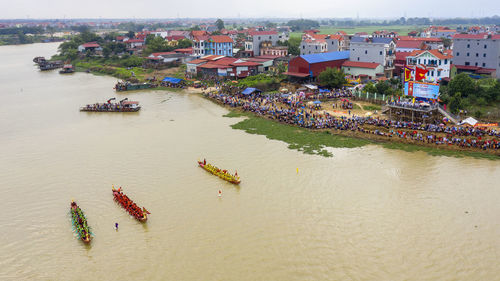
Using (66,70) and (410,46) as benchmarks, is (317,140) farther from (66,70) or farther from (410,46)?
(66,70)

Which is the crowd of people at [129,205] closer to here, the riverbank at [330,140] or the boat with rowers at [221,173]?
the boat with rowers at [221,173]

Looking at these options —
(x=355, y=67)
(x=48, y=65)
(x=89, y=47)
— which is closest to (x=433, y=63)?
(x=355, y=67)

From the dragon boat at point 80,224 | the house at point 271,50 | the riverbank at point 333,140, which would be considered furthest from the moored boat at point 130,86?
the dragon boat at point 80,224

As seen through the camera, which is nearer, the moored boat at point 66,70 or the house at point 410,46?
the house at point 410,46

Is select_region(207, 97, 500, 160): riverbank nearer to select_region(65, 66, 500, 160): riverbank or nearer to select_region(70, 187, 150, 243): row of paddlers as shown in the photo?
select_region(65, 66, 500, 160): riverbank

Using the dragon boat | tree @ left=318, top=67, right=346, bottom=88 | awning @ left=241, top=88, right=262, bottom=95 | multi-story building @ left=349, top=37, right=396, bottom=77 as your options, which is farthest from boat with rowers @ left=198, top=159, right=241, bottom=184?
multi-story building @ left=349, top=37, right=396, bottom=77

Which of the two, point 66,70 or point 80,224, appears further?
point 66,70
